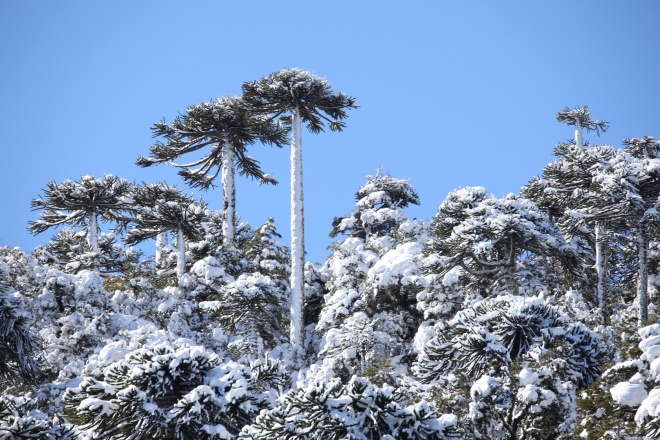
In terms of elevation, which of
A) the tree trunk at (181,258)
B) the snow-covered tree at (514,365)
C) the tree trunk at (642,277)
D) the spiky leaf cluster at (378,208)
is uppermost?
the spiky leaf cluster at (378,208)

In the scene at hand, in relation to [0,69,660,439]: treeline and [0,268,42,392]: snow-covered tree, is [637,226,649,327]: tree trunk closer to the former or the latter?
[0,69,660,439]: treeline

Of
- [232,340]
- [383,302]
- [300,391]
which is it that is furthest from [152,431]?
[383,302]

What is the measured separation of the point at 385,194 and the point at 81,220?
48.8 feet

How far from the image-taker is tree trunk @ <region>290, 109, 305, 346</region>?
24.7 m

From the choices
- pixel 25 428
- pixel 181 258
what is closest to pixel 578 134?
pixel 181 258

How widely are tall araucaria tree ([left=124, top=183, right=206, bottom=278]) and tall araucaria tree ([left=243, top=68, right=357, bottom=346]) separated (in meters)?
4.27

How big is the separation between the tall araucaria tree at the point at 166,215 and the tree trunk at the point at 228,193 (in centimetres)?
182

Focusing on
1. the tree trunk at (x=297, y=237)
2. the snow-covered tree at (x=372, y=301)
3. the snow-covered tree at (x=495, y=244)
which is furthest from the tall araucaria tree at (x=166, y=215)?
the snow-covered tree at (x=495, y=244)

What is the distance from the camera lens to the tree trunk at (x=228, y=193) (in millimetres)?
29812

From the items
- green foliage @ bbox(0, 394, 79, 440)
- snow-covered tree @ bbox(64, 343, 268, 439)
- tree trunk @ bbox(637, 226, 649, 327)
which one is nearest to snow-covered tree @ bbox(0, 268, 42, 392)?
green foliage @ bbox(0, 394, 79, 440)

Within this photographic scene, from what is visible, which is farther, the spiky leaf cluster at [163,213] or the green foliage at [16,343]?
the spiky leaf cluster at [163,213]

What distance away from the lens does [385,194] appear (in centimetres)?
3183

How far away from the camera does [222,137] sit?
106 feet

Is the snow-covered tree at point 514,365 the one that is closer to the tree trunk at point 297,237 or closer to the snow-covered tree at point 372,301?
the snow-covered tree at point 372,301
